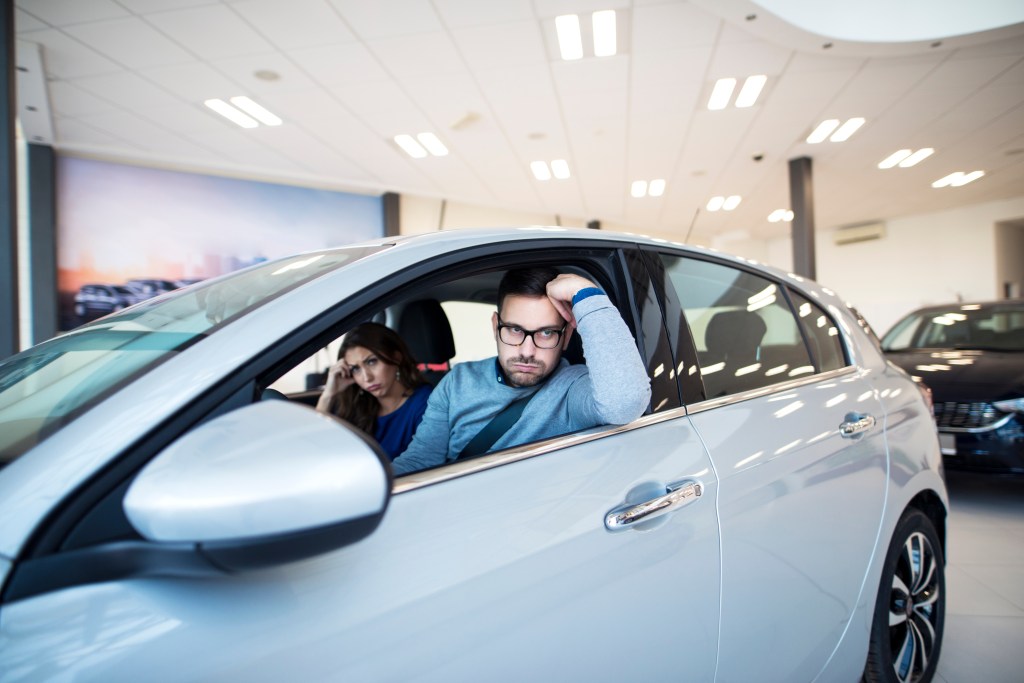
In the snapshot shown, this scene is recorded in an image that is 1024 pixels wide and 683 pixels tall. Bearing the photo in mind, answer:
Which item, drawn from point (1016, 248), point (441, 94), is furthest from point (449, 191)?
point (1016, 248)

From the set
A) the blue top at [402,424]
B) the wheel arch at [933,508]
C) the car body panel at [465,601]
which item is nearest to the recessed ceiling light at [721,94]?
the wheel arch at [933,508]

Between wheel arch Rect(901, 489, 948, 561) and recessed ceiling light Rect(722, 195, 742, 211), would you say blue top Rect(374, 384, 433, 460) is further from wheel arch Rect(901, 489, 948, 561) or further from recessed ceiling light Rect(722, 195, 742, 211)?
recessed ceiling light Rect(722, 195, 742, 211)

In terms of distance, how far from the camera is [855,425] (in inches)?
50.3

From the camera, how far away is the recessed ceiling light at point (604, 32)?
4.21 metres

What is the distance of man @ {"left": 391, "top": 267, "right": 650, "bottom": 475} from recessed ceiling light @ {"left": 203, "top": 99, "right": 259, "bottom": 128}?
19.4 feet

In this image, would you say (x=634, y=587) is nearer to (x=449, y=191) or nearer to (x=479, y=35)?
(x=479, y=35)

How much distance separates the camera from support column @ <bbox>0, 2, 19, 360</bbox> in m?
2.78

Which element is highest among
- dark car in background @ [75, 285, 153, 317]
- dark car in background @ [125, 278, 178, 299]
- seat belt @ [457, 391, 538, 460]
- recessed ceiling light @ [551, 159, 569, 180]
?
recessed ceiling light @ [551, 159, 569, 180]

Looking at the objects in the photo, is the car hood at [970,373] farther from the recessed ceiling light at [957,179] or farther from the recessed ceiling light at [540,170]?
the recessed ceiling light at [957,179]

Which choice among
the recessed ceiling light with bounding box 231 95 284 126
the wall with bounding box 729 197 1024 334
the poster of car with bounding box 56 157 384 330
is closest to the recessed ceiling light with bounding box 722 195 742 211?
the wall with bounding box 729 197 1024 334

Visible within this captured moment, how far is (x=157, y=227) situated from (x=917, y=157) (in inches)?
448

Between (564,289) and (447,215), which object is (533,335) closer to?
(564,289)

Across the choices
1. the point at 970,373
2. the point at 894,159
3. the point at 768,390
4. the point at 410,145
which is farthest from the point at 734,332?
the point at 894,159

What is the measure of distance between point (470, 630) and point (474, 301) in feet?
5.80
